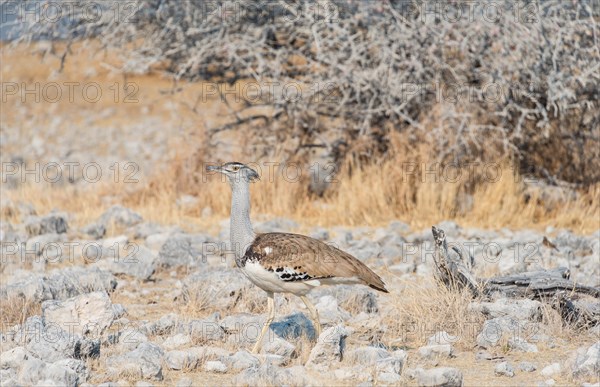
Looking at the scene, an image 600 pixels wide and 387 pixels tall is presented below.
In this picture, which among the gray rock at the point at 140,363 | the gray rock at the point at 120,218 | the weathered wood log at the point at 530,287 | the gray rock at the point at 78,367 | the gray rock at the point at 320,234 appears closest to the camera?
the gray rock at the point at 78,367

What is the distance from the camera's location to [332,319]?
20.1 ft

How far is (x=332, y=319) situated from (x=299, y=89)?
478cm

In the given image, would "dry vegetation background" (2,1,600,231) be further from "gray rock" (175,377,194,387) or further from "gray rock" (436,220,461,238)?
"gray rock" (175,377,194,387)

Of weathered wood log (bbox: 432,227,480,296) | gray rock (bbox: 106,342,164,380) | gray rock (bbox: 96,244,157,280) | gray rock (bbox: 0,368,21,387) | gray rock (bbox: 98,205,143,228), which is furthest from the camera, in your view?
gray rock (bbox: 98,205,143,228)

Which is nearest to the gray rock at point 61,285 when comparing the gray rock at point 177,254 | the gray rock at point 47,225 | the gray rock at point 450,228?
the gray rock at point 177,254

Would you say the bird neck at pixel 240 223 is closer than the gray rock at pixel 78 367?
No

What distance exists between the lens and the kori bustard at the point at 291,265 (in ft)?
17.0

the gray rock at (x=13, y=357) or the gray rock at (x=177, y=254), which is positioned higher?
the gray rock at (x=13, y=357)

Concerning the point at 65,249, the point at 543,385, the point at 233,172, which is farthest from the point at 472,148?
the point at 543,385

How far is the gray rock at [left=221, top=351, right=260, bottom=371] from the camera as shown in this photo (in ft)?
16.0

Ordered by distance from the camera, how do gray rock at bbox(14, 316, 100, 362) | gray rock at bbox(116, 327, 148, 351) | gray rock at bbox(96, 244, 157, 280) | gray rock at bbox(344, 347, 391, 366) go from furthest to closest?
gray rock at bbox(96, 244, 157, 280) → gray rock at bbox(116, 327, 148, 351) → gray rock at bbox(344, 347, 391, 366) → gray rock at bbox(14, 316, 100, 362)

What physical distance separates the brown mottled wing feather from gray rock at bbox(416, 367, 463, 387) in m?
0.88

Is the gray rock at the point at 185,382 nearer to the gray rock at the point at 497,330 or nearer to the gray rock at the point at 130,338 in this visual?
the gray rock at the point at 130,338

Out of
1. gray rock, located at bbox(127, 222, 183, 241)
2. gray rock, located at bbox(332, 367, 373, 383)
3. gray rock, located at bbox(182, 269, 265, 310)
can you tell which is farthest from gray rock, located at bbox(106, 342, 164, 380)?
gray rock, located at bbox(127, 222, 183, 241)
